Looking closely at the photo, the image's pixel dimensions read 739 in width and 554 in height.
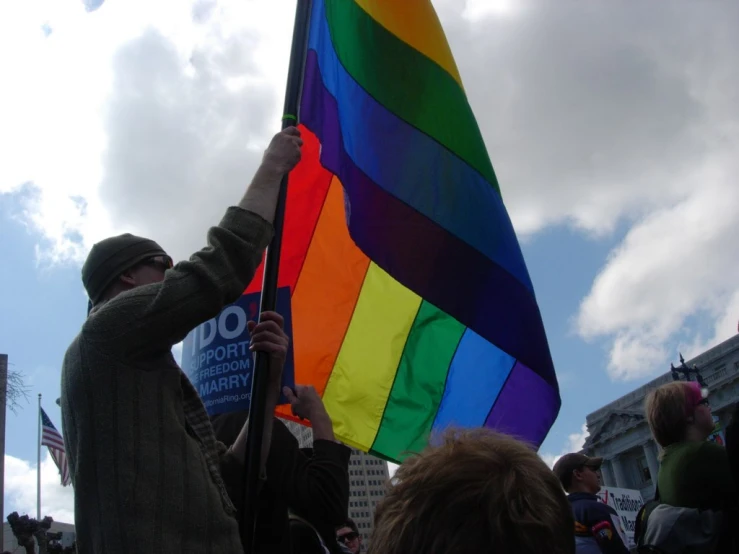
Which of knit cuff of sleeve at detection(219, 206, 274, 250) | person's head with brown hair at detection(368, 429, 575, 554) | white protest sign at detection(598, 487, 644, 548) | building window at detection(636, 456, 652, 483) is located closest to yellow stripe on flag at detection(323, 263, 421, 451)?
knit cuff of sleeve at detection(219, 206, 274, 250)

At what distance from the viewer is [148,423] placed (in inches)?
79.2

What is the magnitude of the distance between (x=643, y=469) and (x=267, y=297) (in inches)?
2088

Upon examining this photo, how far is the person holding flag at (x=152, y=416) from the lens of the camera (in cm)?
191

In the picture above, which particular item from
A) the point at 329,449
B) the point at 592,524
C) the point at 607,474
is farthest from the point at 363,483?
the point at 329,449

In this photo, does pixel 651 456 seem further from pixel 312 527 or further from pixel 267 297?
pixel 267 297

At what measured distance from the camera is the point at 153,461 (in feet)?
6.43

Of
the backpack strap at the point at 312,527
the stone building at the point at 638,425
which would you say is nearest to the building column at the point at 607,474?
the stone building at the point at 638,425

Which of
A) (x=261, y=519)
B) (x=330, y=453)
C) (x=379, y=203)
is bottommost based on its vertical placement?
(x=261, y=519)

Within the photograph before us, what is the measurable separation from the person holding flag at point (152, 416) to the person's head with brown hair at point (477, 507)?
73 cm

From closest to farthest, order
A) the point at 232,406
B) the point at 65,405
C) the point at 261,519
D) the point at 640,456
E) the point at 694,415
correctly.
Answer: the point at 65,405, the point at 261,519, the point at 694,415, the point at 232,406, the point at 640,456

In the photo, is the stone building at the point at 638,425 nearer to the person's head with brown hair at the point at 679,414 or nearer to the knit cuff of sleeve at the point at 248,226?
the person's head with brown hair at the point at 679,414

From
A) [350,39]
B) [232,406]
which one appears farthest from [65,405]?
[350,39]

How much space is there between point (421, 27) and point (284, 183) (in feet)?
7.51

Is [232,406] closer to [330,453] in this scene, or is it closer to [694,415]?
[330,453]
